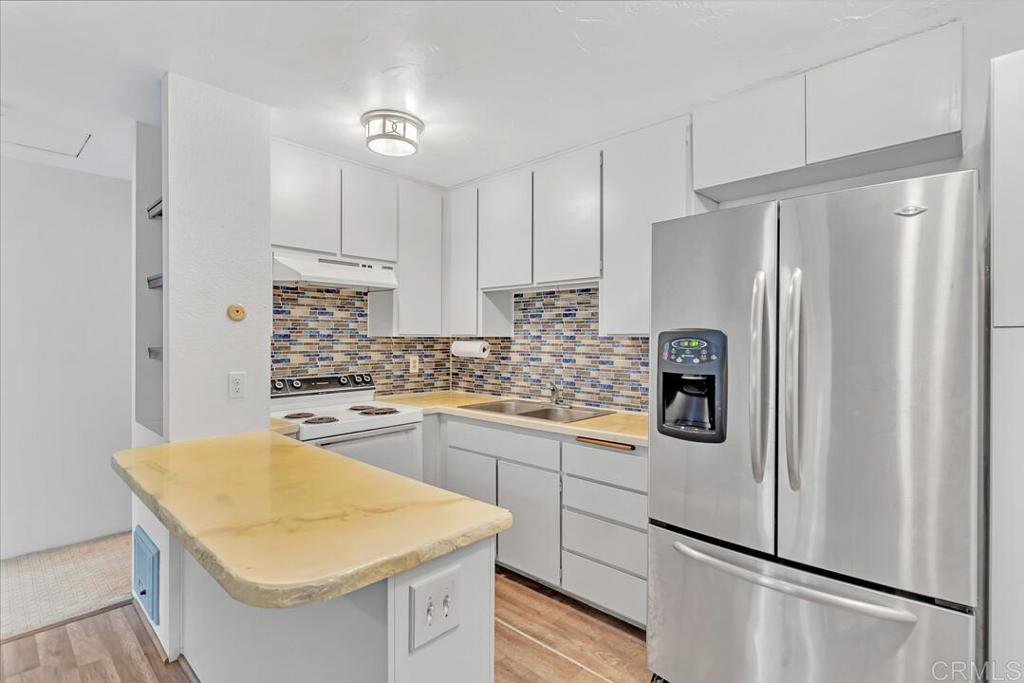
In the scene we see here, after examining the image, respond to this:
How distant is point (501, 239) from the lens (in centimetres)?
309

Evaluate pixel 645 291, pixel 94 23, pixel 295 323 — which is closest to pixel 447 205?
pixel 295 323

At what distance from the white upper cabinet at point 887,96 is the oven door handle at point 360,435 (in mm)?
2274

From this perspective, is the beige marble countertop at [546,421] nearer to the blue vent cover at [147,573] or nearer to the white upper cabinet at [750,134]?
the white upper cabinet at [750,134]

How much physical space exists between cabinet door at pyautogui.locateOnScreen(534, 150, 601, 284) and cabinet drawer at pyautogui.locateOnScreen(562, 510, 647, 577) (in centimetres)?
121

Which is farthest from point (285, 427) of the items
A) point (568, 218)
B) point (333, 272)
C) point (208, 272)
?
point (568, 218)

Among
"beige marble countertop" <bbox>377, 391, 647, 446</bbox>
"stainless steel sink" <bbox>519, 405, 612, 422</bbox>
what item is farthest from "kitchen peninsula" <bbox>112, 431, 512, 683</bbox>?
"stainless steel sink" <bbox>519, 405, 612, 422</bbox>

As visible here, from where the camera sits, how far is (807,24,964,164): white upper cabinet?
163cm

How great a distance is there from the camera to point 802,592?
5.06ft

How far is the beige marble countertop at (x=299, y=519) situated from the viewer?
2.79ft

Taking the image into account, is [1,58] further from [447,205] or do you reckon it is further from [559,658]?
[559,658]

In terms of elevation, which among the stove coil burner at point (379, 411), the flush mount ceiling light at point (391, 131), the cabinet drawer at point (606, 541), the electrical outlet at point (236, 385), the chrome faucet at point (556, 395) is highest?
the flush mount ceiling light at point (391, 131)

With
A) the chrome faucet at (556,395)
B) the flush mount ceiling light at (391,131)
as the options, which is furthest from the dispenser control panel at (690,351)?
the flush mount ceiling light at (391,131)

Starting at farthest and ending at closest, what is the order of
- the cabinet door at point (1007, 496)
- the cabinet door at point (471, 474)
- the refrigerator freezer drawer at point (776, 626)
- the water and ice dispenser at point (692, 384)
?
the cabinet door at point (471, 474), the water and ice dispenser at point (692, 384), the refrigerator freezer drawer at point (776, 626), the cabinet door at point (1007, 496)

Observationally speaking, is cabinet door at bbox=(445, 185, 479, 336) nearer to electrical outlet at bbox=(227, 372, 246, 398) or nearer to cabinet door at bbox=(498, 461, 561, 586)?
cabinet door at bbox=(498, 461, 561, 586)
